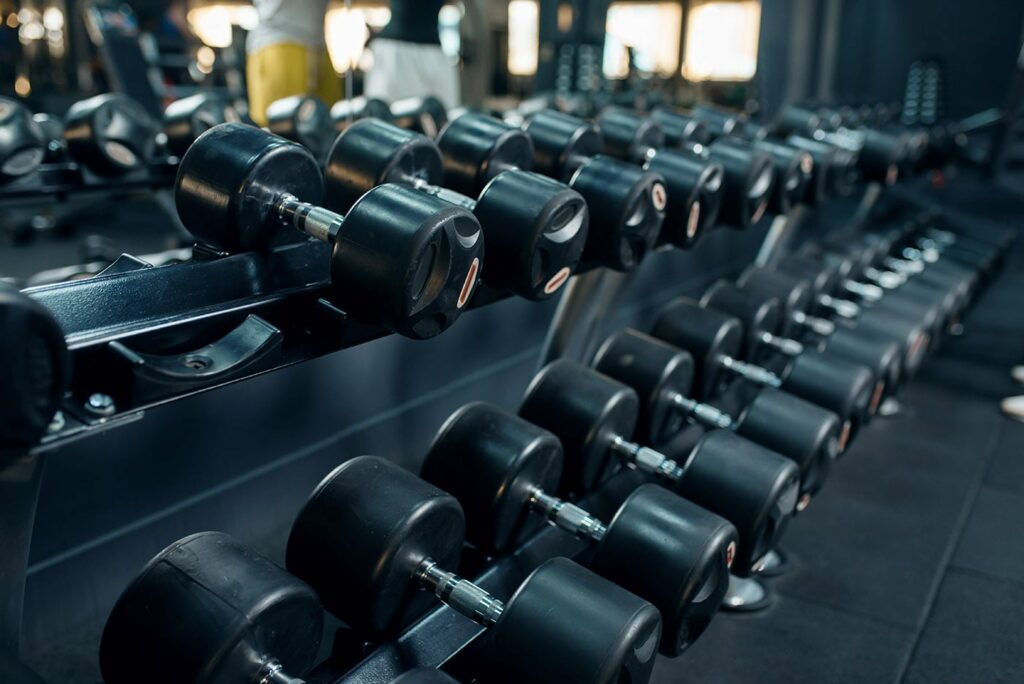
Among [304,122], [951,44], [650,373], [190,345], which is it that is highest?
[951,44]

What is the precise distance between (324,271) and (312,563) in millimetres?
321

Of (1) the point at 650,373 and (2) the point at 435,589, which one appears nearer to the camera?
(2) the point at 435,589

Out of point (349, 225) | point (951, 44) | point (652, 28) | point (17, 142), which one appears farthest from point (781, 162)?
point (652, 28)

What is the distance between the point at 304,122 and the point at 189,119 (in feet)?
0.77

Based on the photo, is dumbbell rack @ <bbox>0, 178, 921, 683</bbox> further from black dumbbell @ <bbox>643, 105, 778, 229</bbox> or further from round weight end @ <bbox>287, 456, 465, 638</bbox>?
black dumbbell @ <bbox>643, 105, 778, 229</bbox>

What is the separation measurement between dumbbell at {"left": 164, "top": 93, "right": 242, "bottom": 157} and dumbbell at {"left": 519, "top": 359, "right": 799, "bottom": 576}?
0.88 meters

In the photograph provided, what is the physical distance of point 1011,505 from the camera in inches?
69.9

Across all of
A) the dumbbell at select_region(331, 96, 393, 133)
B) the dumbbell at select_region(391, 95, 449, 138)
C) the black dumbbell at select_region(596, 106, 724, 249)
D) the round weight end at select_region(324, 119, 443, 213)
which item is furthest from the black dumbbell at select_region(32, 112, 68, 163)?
the black dumbbell at select_region(596, 106, 724, 249)

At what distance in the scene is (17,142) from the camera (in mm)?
1490

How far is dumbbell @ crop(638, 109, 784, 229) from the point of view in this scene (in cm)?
151

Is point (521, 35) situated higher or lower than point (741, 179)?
higher

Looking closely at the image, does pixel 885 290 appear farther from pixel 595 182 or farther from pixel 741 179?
pixel 595 182

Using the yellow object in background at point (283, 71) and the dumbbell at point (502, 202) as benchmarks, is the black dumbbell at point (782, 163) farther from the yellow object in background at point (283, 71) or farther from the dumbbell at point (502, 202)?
the yellow object in background at point (283, 71)

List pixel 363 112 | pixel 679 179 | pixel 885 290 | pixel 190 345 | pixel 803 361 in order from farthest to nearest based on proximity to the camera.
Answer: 1. pixel 885 290
2. pixel 363 112
3. pixel 803 361
4. pixel 679 179
5. pixel 190 345
